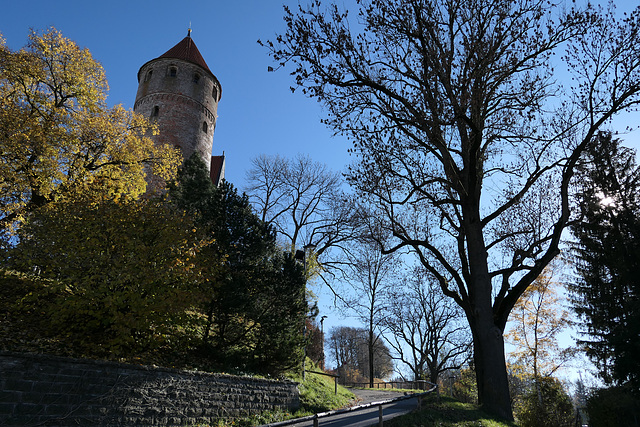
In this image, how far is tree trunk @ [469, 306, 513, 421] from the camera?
9758 millimetres

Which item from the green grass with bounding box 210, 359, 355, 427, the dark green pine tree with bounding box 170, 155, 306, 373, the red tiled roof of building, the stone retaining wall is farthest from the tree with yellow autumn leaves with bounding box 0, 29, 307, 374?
the red tiled roof of building

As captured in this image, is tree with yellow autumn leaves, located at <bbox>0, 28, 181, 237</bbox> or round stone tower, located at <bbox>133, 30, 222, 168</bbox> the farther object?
round stone tower, located at <bbox>133, 30, 222, 168</bbox>

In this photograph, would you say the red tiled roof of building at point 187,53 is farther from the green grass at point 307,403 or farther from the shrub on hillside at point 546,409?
the shrub on hillside at point 546,409

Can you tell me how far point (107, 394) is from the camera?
7508 mm

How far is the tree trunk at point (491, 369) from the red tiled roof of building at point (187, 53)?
29856 mm

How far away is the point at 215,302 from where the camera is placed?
12.4 m

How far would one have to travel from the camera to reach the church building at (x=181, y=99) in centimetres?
2831

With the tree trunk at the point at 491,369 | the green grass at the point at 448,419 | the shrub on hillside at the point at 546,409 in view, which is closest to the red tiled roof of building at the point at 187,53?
the tree trunk at the point at 491,369

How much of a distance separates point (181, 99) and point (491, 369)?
90.6 feet

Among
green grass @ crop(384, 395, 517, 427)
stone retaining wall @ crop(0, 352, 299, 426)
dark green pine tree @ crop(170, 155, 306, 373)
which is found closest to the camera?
stone retaining wall @ crop(0, 352, 299, 426)

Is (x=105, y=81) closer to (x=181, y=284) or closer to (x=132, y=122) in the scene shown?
(x=132, y=122)

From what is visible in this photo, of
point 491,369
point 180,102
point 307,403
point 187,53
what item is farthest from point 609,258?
point 187,53

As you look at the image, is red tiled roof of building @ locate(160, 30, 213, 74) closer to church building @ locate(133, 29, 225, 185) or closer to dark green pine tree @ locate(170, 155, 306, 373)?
church building @ locate(133, 29, 225, 185)

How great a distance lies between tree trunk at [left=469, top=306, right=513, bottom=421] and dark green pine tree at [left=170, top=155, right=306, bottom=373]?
20.8ft
